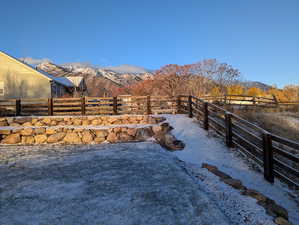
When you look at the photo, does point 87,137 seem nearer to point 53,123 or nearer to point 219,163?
point 53,123

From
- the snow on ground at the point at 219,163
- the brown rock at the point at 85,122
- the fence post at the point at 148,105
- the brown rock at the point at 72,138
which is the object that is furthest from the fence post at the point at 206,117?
the brown rock at the point at 85,122

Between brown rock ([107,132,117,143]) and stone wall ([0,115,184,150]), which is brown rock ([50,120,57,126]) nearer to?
stone wall ([0,115,184,150])

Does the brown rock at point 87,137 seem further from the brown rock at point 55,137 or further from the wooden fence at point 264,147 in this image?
the wooden fence at point 264,147

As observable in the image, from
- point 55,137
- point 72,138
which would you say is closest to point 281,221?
point 72,138

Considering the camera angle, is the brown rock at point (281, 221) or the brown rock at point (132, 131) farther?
the brown rock at point (132, 131)

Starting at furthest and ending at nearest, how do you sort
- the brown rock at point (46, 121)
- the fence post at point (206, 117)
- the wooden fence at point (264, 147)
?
the brown rock at point (46, 121)
the fence post at point (206, 117)
the wooden fence at point (264, 147)

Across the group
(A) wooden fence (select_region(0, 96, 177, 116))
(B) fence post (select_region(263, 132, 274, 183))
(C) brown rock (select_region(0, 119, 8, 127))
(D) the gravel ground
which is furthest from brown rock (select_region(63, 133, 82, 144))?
(B) fence post (select_region(263, 132, 274, 183))

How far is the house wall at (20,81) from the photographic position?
63.4ft

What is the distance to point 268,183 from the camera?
419 cm

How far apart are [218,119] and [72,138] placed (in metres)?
6.11

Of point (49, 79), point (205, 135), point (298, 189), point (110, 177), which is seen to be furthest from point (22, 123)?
point (49, 79)

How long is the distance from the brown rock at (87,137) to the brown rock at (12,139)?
268 cm

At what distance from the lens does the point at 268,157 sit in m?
4.31

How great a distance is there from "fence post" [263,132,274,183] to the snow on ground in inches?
5.8
